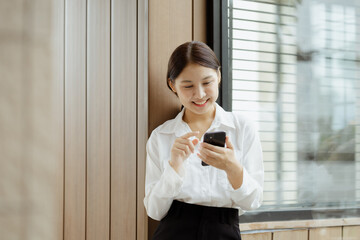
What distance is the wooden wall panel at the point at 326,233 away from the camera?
1.57m

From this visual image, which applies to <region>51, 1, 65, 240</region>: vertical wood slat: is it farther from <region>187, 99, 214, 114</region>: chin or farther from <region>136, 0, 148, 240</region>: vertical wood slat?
<region>187, 99, 214, 114</region>: chin

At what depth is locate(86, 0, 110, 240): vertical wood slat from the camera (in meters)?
1.30

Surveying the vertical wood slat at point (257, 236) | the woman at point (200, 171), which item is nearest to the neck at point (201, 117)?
the woman at point (200, 171)

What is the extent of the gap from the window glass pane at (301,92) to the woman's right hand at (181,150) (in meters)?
0.49

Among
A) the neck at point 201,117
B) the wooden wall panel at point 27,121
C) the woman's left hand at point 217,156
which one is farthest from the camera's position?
the neck at point 201,117

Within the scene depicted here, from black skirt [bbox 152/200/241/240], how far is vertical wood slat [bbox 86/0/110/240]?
0.86 feet

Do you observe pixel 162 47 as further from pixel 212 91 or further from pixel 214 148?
pixel 214 148

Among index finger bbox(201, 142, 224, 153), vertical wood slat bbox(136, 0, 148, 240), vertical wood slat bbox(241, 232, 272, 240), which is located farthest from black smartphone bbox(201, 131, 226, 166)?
vertical wood slat bbox(241, 232, 272, 240)

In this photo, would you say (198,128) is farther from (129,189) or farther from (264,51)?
(264,51)

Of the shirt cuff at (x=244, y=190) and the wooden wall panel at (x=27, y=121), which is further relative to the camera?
the shirt cuff at (x=244, y=190)

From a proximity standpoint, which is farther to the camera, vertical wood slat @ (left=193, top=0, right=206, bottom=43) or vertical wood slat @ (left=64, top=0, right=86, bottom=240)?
vertical wood slat @ (left=193, top=0, right=206, bottom=43)

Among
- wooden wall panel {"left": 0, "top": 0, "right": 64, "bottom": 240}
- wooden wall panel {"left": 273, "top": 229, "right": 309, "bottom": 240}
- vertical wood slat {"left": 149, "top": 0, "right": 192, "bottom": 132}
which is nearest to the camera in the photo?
wooden wall panel {"left": 0, "top": 0, "right": 64, "bottom": 240}

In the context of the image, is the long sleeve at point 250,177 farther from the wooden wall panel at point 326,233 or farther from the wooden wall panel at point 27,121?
the wooden wall panel at point 27,121

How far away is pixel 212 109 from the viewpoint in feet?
4.22
